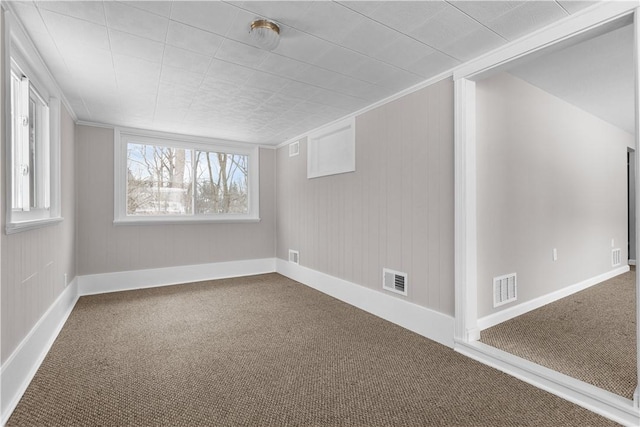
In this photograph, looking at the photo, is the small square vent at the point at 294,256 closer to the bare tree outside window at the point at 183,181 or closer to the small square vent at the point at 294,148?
the bare tree outside window at the point at 183,181

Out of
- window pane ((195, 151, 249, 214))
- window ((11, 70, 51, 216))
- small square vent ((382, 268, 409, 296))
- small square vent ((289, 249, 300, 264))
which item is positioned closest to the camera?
window ((11, 70, 51, 216))

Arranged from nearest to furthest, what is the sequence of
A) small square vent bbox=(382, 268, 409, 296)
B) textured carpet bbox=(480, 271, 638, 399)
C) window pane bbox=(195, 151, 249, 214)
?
1. textured carpet bbox=(480, 271, 638, 399)
2. small square vent bbox=(382, 268, 409, 296)
3. window pane bbox=(195, 151, 249, 214)

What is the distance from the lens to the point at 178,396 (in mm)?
1850

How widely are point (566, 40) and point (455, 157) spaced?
3.10 feet

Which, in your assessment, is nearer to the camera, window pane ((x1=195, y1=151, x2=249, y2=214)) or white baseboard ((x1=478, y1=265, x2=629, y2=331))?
white baseboard ((x1=478, y1=265, x2=629, y2=331))

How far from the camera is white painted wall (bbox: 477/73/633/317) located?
8.81 feet

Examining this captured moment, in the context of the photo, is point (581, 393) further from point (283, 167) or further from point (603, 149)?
point (283, 167)

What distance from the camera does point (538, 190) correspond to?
319 centimetres

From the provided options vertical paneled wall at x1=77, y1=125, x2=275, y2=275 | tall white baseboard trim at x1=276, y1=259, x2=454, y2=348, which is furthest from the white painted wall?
vertical paneled wall at x1=77, y1=125, x2=275, y2=275

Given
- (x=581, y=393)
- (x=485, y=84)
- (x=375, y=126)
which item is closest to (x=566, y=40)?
(x=485, y=84)

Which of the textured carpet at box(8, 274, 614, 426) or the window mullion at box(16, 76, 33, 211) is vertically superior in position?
the window mullion at box(16, 76, 33, 211)

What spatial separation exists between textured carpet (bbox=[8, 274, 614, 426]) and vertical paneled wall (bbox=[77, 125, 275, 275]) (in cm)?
112

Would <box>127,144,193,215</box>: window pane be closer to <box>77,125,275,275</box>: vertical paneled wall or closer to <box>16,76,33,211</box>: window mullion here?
<box>77,125,275,275</box>: vertical paneled wall

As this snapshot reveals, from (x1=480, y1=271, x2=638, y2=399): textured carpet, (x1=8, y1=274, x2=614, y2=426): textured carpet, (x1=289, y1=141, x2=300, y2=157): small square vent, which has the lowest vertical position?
(x1=8, y1=274, x2=614, y2=426): textured carpet
